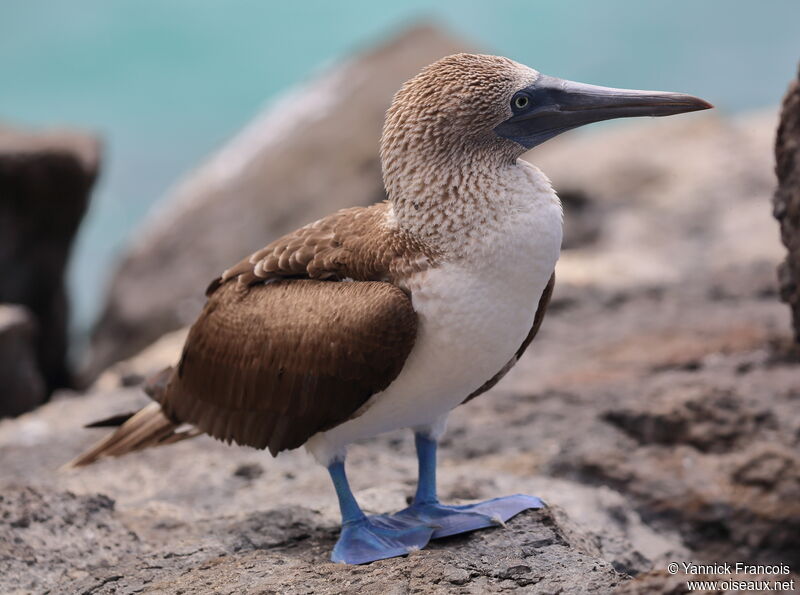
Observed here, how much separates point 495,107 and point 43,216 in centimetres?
868

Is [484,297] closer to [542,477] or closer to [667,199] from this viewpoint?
[542,477]

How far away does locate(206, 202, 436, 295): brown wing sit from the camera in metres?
3.73

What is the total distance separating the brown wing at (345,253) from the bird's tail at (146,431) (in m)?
0.68

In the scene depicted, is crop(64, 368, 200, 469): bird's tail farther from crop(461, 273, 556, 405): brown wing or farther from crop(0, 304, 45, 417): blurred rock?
crop(0, 304, 45, 417): blurred rock

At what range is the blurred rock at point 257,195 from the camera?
12109mm

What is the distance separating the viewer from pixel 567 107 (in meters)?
3.81

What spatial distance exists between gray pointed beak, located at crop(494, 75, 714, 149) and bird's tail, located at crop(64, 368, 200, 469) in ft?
6.05

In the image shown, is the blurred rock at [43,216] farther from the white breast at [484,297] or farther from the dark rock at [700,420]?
the white breast at [484,297]

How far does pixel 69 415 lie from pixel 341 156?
6.91 m

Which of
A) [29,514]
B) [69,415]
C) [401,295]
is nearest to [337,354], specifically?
[401,295]

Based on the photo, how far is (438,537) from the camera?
4031 mm

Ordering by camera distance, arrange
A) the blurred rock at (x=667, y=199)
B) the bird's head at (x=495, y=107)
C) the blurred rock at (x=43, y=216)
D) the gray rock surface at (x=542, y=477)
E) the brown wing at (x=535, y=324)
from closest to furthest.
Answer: the bird's head at (x=495, y=107)
the gray rock surface at (x=542, y=477)
the brown wing at (x=535, y=324)
the blurred rock at (x=667, y=199)
the blurred rock at (x=43, y=216)

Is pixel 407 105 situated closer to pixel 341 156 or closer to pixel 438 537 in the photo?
pixel 438 537

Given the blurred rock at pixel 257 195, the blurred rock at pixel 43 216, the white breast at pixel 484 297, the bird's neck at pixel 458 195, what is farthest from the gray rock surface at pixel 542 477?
the blurred rock at pixel 257 195
